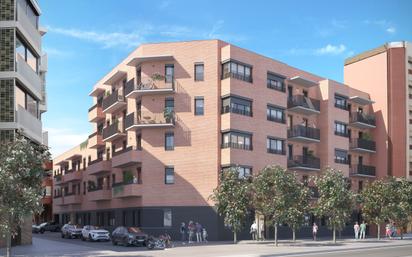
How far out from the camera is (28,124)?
3875cm

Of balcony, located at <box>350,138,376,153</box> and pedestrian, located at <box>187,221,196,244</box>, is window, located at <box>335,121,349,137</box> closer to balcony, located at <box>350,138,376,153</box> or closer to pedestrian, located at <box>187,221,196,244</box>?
balcony, located at <box>350,138,376,153</box>

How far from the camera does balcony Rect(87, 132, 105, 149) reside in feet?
219

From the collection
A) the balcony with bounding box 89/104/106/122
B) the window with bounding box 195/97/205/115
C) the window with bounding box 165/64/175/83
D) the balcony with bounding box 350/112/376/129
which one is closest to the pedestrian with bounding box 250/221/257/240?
the window with bounding box 195/97/205/115

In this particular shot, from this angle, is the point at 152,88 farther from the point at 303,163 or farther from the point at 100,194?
the point at 303,163

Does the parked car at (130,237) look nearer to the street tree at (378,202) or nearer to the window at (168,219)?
the window at (168,219)

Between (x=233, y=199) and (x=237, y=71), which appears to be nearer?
(x=233, y=199)

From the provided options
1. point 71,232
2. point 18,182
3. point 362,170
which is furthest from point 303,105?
point 18,182

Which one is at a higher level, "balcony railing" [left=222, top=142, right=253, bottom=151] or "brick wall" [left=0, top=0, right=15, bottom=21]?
"brick wall" [left=0, top=0, right=15, bottom=21]

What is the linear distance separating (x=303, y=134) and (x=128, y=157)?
1910cm

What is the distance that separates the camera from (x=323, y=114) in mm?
62844

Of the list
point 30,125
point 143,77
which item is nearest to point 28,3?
point 30,125

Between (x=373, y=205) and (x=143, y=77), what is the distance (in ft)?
84.2

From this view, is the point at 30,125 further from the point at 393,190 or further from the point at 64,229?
the point at 393,190

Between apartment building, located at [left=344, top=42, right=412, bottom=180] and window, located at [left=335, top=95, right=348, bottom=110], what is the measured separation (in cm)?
682
